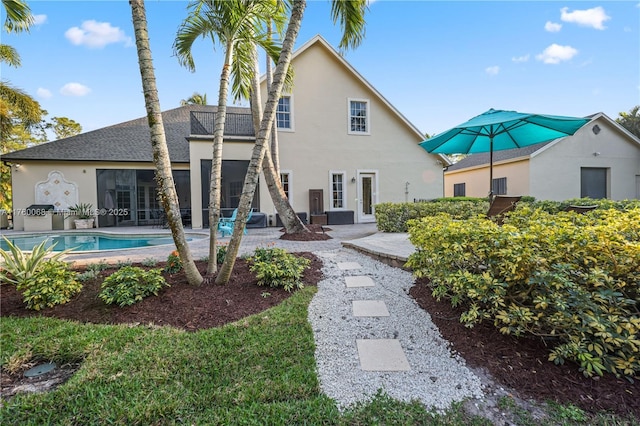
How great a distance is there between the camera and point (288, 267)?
403 centimetres

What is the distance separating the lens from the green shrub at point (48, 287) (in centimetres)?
329

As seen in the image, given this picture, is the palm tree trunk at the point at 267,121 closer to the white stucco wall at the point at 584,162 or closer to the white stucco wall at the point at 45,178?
the white stucco wall at the point at 45,178

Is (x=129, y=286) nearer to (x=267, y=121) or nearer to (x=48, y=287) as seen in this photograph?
(x=48, y=287)

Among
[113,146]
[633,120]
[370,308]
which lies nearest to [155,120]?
[370,308]

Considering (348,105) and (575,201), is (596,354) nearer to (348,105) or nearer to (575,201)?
(575,201)

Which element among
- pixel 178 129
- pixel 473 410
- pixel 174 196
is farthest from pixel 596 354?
pixel 178 129

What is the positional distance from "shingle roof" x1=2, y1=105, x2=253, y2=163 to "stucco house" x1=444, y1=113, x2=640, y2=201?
15.0 meters

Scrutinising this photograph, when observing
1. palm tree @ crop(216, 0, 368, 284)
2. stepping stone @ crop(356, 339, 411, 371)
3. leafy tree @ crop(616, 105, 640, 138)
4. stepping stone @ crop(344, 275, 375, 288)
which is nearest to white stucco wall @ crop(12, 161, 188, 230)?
palm tree @ crop(216, 0, 368, 284)

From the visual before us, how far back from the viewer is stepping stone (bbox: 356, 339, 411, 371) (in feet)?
7.44

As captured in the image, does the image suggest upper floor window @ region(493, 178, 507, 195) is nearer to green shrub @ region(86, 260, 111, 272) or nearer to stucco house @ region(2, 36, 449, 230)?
stucco house @ region(2, 36, 449, 230)

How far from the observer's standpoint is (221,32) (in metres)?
4.20

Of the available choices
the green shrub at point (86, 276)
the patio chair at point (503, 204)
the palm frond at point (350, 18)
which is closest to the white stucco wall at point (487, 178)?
the patio chair at point (503, 204)

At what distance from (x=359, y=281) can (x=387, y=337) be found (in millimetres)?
1548

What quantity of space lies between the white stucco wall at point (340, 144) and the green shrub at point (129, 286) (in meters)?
9.85
